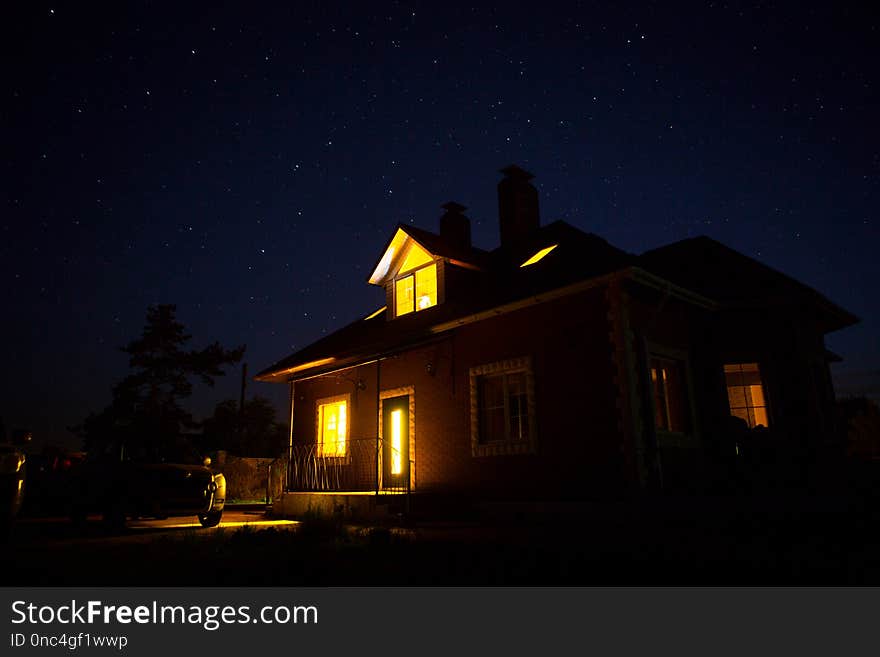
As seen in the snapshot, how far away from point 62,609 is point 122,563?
163 cm

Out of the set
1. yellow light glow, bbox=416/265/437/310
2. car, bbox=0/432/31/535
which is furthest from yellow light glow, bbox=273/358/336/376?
car, bbox=0/432/31/535

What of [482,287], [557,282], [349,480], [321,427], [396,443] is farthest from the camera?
[321,427]

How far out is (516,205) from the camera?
15.2m

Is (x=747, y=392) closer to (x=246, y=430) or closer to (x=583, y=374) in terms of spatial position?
(x=583, y=374)

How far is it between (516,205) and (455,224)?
1823 millimetres

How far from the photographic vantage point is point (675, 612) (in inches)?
131

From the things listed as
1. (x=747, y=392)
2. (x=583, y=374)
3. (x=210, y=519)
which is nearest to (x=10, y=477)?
(x=210, y=519)

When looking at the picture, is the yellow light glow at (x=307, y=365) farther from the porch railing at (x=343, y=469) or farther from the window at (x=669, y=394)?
the window at (x=669, y=394)

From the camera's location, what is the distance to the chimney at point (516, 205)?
15086 millimetres

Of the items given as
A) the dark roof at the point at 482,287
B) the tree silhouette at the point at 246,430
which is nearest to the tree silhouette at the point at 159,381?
the tree silhouette at the point at 246,430

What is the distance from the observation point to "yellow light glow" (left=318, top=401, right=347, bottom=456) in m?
13.8

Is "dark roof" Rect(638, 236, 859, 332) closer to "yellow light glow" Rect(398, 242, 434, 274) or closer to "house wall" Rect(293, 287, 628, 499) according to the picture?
"house wall" Rect(293, 287, 628, 499)

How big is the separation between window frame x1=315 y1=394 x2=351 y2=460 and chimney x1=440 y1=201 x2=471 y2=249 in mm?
5390

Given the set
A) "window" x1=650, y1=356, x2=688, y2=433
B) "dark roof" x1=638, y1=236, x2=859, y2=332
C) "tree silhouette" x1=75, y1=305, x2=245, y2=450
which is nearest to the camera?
"window" x1=650, y1=356, x2=688, y2=433
